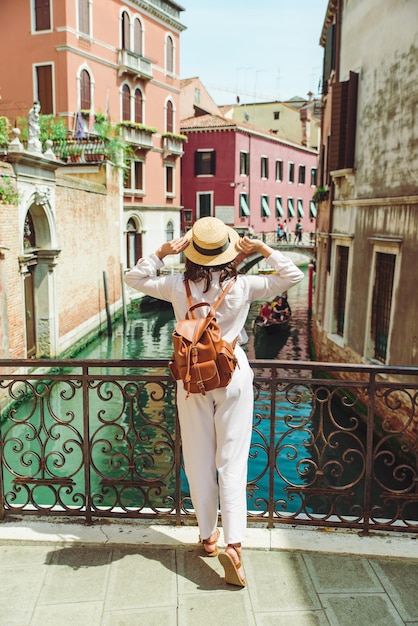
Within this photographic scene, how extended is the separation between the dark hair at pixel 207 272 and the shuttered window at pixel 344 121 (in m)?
7.50

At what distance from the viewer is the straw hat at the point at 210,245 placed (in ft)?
7.38

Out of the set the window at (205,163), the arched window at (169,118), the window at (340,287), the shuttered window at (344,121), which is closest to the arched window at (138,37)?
the arched window at (169,118)

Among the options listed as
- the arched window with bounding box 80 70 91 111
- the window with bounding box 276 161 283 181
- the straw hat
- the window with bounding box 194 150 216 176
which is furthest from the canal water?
the window with bounding box 276 161 283 181

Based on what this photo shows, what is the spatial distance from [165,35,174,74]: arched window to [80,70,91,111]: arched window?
5432 millimetres

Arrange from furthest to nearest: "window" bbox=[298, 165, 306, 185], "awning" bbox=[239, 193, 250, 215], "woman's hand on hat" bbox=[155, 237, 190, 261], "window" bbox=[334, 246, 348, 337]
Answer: "window" bbox=[298, 165, 306, 185] < "awning" bbox=[239, 193, 250, 215] < "window" bbox=[334, 246, 348, 337] < "woman's hand on hat" bbox=[155, 237, 190, 261]

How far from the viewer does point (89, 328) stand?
15547 mm

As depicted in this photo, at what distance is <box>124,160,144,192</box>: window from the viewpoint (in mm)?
22891

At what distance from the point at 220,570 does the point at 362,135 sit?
7800 millimetres

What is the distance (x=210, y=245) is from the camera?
225 cm

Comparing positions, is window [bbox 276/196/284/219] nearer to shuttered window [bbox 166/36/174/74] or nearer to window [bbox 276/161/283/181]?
window [bbox 276/161/283/181]

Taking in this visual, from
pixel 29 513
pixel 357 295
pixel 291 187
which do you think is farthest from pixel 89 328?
pixel 291 187

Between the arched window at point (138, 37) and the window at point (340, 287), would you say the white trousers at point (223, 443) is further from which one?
the arched window at point (138, 37)

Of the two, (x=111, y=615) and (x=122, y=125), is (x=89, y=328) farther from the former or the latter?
(x=111, y=615)

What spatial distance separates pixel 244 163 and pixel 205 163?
228 centimetres
